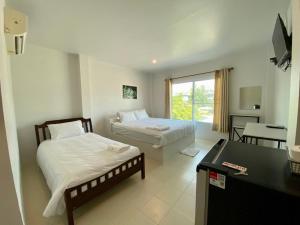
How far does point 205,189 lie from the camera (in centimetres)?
84

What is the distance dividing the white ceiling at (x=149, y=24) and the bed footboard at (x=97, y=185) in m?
2.04

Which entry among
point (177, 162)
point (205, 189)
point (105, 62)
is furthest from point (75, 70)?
point (205, 189)

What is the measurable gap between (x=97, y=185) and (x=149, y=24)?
2.31 m

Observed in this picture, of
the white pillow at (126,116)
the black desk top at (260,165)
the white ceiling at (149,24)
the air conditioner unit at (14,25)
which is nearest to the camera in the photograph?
the black desk top at (260,165)

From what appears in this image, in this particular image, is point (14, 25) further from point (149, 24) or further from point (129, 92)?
point (129, 92)

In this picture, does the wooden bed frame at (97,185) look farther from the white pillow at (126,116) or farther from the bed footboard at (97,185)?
the white pillow at (126,116)

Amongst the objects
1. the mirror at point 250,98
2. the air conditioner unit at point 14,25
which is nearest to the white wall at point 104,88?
the air conditioner unit at point 14,25

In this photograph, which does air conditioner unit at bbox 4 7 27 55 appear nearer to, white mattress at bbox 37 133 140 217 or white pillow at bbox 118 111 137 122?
white mattress at bbox 37 133 140 217

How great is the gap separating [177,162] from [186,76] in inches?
112

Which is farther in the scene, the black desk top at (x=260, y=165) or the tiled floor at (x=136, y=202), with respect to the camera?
the tiled floor at (x=136, y=202)

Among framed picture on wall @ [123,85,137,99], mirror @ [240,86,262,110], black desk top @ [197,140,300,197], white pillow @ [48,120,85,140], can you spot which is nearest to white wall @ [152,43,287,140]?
mirror @ [240,86,262,110]

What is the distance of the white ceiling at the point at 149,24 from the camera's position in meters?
1.62

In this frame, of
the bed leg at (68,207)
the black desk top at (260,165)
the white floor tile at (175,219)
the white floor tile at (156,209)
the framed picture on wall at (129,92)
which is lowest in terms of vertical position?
the white floor tile at (175,219)

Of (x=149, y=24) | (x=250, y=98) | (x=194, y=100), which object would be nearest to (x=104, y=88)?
(x=149, y=24)
